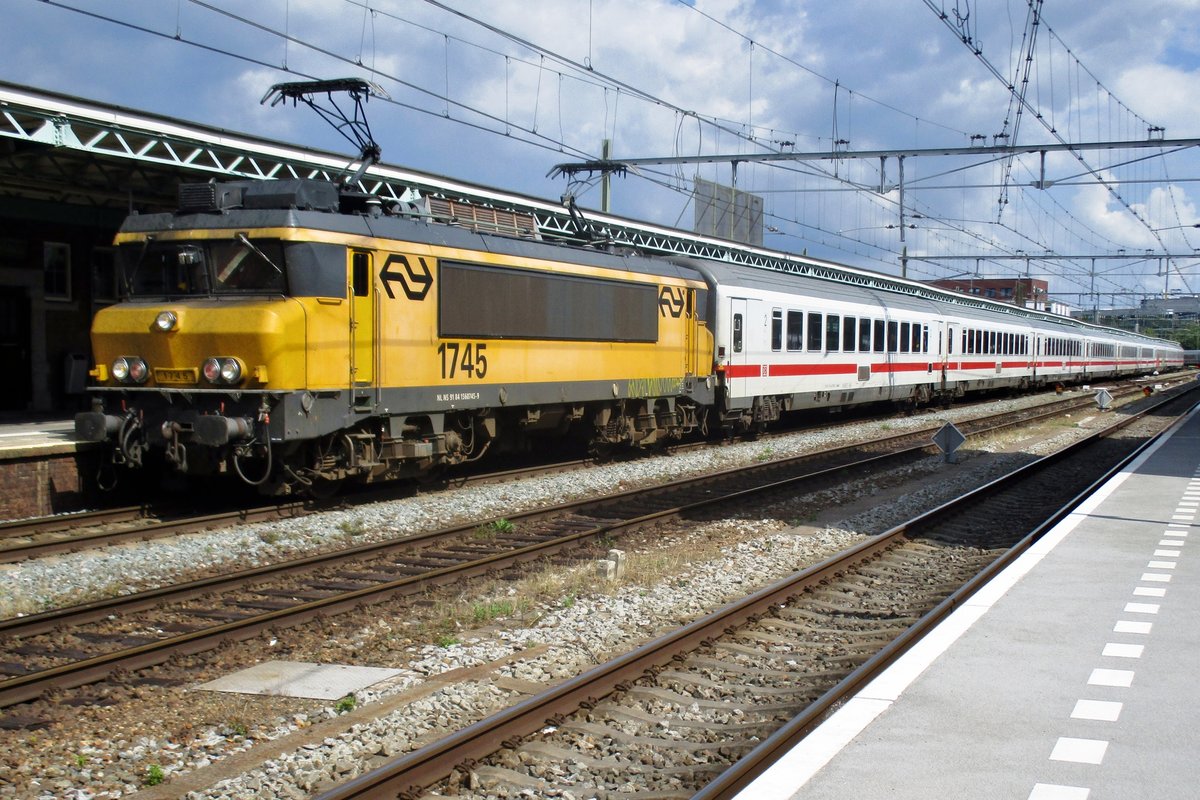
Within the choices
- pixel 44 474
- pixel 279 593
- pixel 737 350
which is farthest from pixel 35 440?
pixel 737 350

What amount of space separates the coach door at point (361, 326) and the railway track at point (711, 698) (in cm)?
574

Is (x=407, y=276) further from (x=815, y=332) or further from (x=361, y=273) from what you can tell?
(x=815, y=332)

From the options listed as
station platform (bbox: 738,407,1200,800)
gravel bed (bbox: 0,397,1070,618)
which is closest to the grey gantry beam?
gravel bed (bbox: 0,397,1070,618)

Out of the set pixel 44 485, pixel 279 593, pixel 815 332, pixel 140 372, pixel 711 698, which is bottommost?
pixel 711 698

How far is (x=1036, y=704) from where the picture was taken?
580cm

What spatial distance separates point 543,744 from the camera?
18.7 feet

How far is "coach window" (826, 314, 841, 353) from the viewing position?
2481 centimetres

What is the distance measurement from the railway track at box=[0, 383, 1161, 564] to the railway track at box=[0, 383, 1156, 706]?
2299mm

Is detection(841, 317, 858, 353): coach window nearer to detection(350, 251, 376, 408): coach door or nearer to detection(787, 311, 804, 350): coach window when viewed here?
detection(787, 311, 804, 350): coach window

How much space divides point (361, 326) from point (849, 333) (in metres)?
16.3

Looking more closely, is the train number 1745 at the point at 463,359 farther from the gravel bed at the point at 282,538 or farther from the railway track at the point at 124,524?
the railway track at the point at 124,524

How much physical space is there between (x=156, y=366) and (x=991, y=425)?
23136 mm

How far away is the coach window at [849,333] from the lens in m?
25.6

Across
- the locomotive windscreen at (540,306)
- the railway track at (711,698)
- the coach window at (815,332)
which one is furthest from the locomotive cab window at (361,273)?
the coach window at (815,332)
